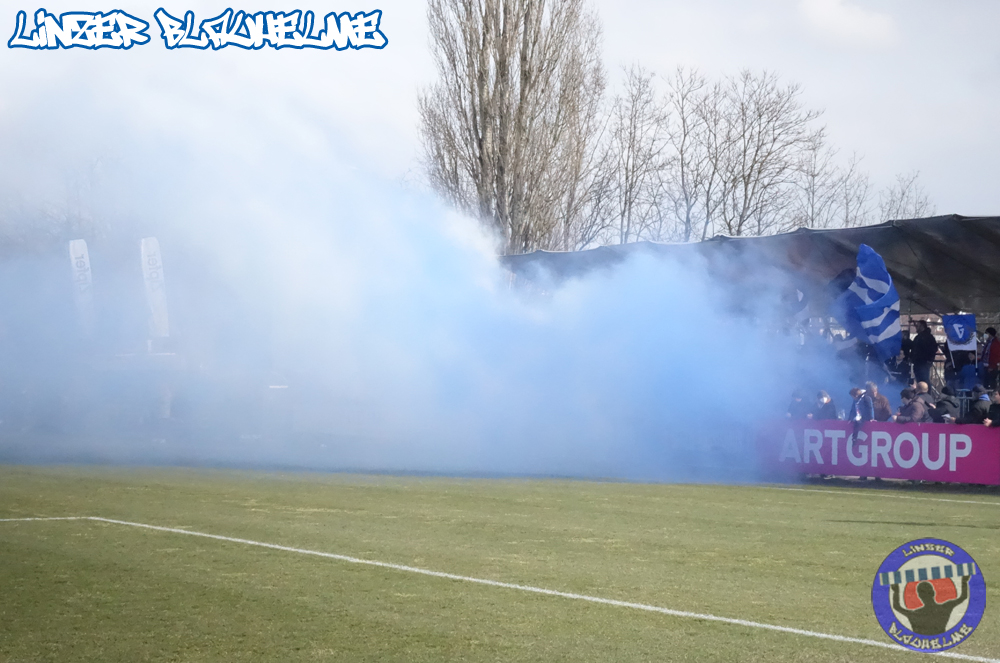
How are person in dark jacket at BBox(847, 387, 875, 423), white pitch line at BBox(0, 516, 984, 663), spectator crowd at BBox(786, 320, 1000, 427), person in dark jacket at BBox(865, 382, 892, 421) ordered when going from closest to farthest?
white pitch line at BBox(0, 516, 984, 663)
spectator crowd at BBox(786, 320, 1000, 427)
person in dark jacket at BBox(847, 387, 875, 423)
person in dark jacket at BBox(865, 382, 892, 421)

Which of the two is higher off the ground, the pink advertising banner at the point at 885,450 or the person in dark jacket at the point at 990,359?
the person in dark jacket at the point at 990,359

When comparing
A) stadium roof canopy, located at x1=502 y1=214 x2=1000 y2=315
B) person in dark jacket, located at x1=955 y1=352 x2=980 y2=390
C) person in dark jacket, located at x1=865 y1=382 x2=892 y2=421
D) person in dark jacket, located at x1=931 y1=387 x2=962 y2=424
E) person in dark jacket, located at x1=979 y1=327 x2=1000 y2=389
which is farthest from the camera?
person in dark jacket, located at x1=955 y1=352 x2=980 y2=390

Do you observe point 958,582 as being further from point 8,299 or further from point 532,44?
point 532,44

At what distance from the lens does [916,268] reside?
62.8 feet

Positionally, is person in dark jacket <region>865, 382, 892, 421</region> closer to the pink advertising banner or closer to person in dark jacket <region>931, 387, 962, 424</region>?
the pink advertising banner

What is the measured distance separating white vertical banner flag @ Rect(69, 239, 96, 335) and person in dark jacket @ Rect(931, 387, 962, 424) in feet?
64.1

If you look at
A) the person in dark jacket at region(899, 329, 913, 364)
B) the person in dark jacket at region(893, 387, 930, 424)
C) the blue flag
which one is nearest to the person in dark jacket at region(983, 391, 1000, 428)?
the person in dark jacket at region(893, 387, 930, 424)

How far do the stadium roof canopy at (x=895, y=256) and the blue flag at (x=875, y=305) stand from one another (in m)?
0.57

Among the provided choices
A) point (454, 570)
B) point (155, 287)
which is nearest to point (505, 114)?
point (155, 287)

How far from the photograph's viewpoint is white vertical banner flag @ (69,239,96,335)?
2636cm

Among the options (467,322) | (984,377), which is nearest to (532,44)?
(467,322)

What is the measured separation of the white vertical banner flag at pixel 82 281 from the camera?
86.5ft

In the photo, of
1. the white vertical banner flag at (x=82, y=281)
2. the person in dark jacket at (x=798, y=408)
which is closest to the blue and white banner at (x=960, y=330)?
the person in dark jacket at (x=798, y=408)

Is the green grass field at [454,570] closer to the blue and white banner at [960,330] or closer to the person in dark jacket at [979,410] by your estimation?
the person in dark jacket at [979,410]
